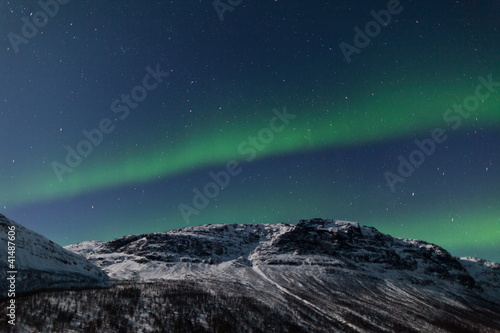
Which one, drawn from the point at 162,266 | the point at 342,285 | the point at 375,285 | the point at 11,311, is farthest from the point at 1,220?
the point at 375,285

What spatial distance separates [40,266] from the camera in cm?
3722

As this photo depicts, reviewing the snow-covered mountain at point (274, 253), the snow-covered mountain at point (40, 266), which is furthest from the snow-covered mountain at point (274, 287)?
the snow-covered mountain at point (40, 266)

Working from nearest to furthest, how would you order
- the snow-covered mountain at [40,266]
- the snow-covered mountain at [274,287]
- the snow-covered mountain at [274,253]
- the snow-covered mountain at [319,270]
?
the snow-covered mountain at [274,287]
the snow-covered mountain at [40,266]
the snow-covered mountain at [319,270]
the snow-covered mountain at [274,253]

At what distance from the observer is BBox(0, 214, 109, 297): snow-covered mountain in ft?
106

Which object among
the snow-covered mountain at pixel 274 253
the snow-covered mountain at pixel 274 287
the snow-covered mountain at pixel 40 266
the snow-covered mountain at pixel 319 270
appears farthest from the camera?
the snow-covered mountain at pixel 274 253

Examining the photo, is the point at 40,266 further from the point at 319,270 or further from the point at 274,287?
the point at 319,270

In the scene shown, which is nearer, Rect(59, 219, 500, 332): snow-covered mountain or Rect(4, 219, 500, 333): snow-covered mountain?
Rect(4, 219, 500, 333): snow-covered mountain

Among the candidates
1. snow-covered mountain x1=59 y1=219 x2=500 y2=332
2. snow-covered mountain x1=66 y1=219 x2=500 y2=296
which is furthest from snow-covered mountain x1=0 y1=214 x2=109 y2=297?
snow-covered mountain x1=66 y1=219 x2=500 y2=296

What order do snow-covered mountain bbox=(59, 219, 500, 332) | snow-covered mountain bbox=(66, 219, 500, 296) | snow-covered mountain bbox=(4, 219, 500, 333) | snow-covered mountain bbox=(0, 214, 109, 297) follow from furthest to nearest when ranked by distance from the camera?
snow-covered mountain bbox=(66, 219, 500, 296) → snow-covered mountain bbox=(59, 219, 500, 332) → snow-covered mountain bbox=(0, 214, 109, 297) → snow-covered mountain bbox=(4, 219, 500, 333)

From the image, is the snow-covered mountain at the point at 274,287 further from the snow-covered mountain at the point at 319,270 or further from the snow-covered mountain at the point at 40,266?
the snow-covered mountain at the point at 40,266

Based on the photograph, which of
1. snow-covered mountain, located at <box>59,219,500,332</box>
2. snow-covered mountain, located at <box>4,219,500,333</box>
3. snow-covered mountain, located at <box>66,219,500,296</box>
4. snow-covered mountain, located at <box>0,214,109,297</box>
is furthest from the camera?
snow-covered mountain, located at <box>66,219,500,296</box>

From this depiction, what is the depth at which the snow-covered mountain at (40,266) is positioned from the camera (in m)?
32.2

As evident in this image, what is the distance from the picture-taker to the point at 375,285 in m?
81.8

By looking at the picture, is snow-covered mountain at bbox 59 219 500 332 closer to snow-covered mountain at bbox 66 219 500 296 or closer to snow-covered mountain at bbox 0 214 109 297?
snow-covered mountain at bbox 66 219 500 296
